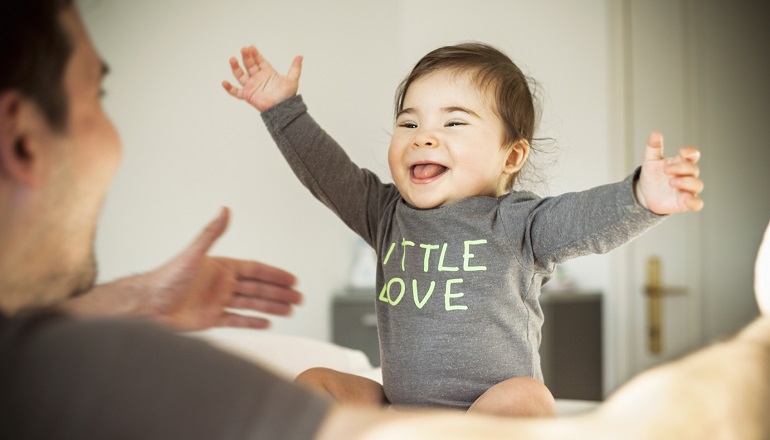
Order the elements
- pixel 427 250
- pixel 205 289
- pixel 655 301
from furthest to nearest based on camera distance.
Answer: pixel 655 301, pixel 427 250, pixel 205 289

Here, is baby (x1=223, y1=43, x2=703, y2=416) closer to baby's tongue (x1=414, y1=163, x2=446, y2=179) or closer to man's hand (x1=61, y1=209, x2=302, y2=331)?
baby's tongue (x1=414, y1=163, x2=446, y2=179)

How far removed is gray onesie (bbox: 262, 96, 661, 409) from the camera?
2.67 ft

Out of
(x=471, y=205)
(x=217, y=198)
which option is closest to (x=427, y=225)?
(x=471, y=205)

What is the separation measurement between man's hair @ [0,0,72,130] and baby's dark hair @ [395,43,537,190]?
0.65m

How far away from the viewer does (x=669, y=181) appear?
0.67 meters

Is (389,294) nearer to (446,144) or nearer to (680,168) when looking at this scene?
(446,144)

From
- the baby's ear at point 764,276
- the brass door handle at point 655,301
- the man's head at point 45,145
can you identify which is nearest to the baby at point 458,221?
the baby's ear at point 764,276

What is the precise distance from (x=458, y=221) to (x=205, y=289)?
301mm

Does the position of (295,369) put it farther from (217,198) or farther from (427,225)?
(217,198)

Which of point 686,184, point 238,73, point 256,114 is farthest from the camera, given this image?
point 256,114

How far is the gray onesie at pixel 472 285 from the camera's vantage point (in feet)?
2.67

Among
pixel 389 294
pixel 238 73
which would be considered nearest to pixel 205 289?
pixel 389 294

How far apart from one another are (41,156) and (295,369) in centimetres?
91

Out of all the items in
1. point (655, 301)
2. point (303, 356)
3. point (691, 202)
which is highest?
point (691, 202)
